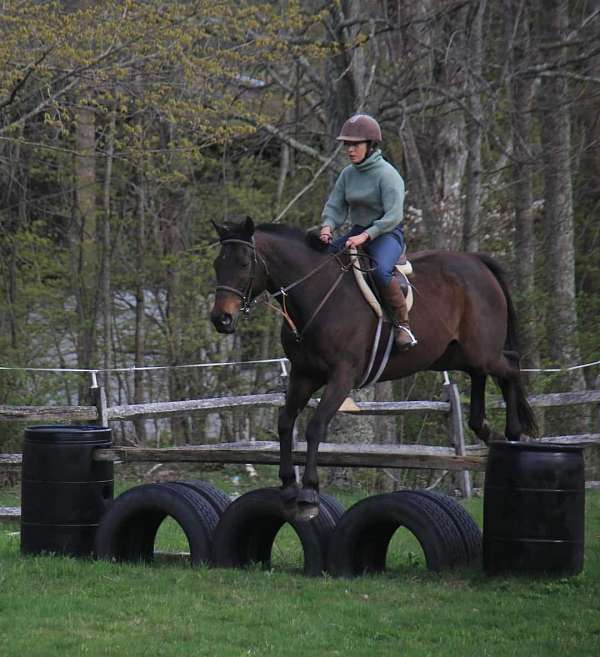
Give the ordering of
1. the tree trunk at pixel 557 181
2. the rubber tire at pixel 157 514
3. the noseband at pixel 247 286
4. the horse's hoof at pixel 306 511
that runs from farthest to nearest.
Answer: the tree trunk at pixel 557 181 < the rubber tire at pixel 157 514 < the horse's hoof at pixel 306 511 < the noseband at pixel 247 286

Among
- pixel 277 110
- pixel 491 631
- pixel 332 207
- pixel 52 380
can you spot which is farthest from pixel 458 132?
pixel 491 631

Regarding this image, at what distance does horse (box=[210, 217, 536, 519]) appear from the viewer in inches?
314

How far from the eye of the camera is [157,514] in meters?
9.07

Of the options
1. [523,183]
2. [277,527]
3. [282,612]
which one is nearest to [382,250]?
[277,527]

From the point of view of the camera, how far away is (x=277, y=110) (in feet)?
71.1

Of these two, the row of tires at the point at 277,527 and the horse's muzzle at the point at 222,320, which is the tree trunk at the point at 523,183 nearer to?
the row of tires at the point at 277,527

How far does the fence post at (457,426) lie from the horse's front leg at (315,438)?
226 inches

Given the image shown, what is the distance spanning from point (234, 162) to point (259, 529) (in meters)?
13.8

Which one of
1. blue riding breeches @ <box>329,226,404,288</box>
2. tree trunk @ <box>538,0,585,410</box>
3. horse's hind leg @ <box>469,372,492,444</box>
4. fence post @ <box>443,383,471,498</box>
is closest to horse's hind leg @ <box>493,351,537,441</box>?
horse's hind leg @ <box>469,372,492,444</box>

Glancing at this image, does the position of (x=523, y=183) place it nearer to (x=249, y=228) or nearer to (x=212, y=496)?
(x=212, y=496)

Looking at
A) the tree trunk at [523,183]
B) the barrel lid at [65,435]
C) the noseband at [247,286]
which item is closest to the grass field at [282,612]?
the barrel lid at [65,435]

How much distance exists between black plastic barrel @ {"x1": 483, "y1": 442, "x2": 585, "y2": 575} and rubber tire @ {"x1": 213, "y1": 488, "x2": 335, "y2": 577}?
1.22m

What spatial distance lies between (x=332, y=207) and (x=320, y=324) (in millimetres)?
1051

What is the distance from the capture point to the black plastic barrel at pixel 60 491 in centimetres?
889
